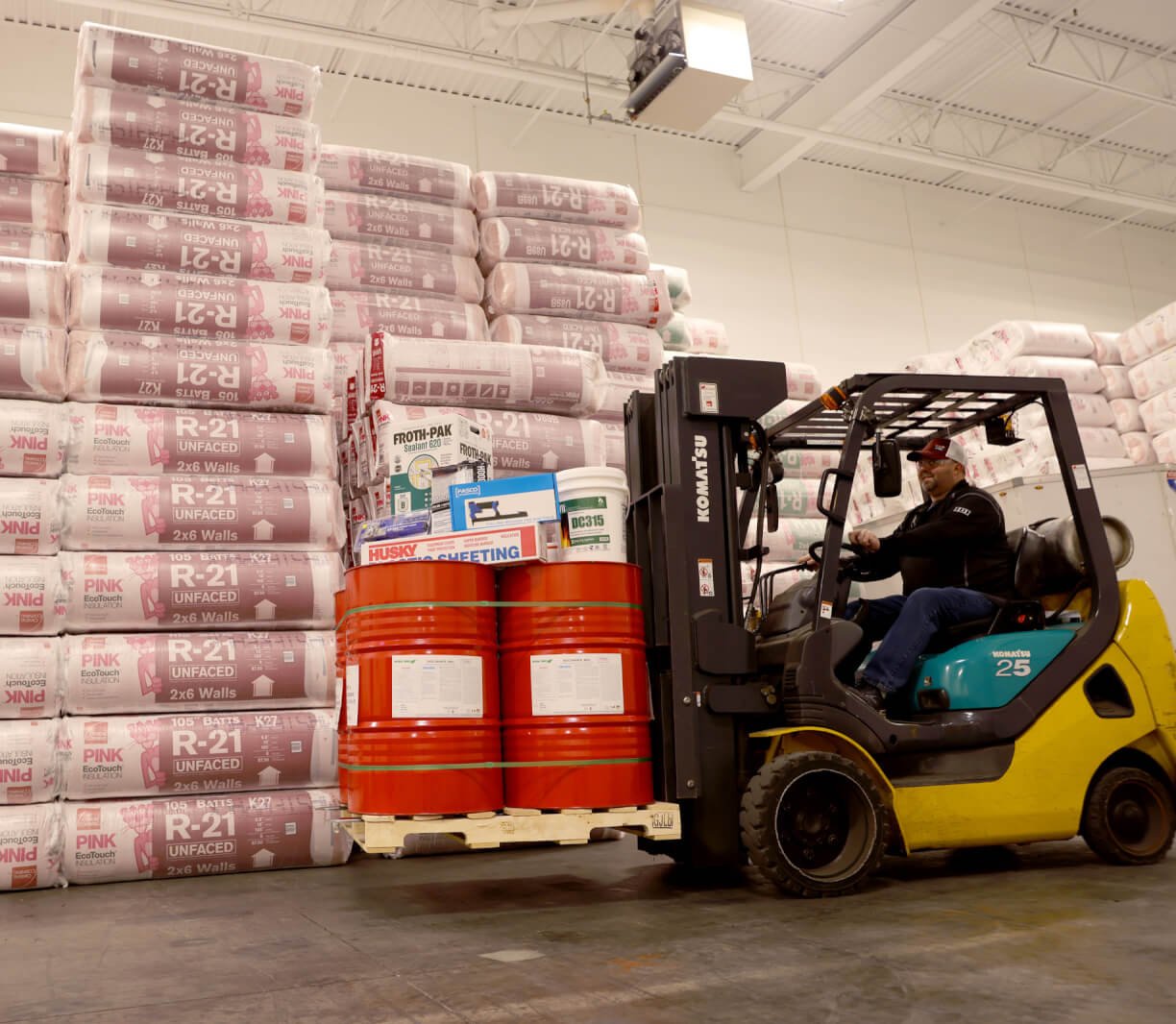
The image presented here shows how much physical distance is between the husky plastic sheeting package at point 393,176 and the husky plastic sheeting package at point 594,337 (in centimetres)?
85

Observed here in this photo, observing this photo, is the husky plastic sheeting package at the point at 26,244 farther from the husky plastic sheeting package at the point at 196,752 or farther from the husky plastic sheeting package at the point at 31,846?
the husky plastic sheeting package at the point at 31,846

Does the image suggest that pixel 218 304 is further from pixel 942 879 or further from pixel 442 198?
pixel 942 879

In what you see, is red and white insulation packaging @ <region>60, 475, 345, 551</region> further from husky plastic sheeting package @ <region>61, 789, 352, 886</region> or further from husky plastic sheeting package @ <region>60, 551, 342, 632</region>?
husky plastic sheeting package @ <region>61, 789, 352, 886</region>

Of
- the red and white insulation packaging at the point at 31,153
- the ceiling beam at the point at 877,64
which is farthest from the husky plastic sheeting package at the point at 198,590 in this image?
the ceiling beam at the point at 877,64

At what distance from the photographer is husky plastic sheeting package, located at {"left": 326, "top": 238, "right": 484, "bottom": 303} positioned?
264 inches

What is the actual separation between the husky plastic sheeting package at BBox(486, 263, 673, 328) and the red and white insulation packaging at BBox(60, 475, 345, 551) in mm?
1788

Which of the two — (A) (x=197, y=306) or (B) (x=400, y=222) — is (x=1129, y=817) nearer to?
(A) (x=197, y=306)

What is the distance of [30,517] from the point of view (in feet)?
17.2

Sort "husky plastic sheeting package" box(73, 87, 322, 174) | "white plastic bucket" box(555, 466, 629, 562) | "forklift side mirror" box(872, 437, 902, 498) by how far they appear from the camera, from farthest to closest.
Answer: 1. "husky plastic sheeting package" box(73, 87, 322, 174)
2. "white plastic bucket" box(555, 466, 629, 562)
3. "forklift side mirror" box(872, 437, 902, 498)

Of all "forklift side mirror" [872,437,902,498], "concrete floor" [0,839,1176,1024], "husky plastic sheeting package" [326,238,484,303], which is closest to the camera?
"concrete floor" [0,839,1176,1024]

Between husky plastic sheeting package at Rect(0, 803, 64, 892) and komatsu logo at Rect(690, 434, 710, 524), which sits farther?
husky plastic sheeting package at Rect(0, 803, 64, 892)

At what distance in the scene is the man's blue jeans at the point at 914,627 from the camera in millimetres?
4469

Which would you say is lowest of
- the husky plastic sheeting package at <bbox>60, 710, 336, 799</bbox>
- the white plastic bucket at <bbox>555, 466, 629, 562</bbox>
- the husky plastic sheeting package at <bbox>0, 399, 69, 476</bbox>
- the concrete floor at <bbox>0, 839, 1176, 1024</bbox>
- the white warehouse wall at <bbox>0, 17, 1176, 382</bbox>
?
the concrete floor at <bbox>0, 839, 1176, 1024</bbox>

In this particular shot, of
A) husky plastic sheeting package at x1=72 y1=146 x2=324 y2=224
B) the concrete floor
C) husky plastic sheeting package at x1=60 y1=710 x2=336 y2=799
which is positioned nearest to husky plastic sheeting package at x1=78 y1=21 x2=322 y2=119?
husky plastic sheeting package at x1=72 y1=146 x2=324 y2=224
